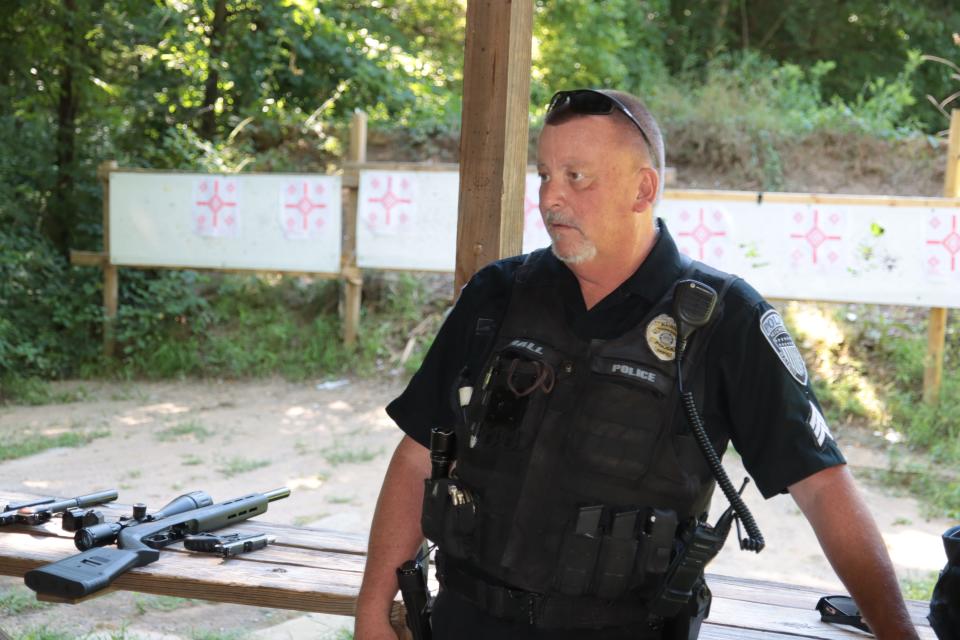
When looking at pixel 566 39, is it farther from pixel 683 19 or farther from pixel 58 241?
pixel 58 241

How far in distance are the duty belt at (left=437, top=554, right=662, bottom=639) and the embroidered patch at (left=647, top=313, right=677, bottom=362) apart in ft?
1.50

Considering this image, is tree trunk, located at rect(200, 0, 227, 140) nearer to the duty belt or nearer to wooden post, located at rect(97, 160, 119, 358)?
wooden post, located at rect(97, 160, 119, 358)

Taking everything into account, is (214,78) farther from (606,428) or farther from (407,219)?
(606,428)

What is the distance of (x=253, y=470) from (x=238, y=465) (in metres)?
0.10

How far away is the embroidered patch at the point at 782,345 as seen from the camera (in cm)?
181

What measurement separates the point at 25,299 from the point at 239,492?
198 inches

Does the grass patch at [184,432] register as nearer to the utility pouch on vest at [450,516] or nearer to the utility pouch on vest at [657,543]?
the utility pouch on vest at [450,516]

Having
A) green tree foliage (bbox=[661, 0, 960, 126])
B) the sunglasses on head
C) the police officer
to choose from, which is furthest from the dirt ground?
green tree foliage (bbox=[661, 0, 960, 126])

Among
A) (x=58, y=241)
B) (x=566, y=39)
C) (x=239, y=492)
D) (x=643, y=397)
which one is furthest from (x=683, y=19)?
(x=643, y=397)

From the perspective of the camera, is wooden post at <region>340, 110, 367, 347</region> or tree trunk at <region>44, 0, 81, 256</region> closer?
wooden post at <region>340, 110, 367, 347</region>

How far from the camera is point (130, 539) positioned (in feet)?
8.45

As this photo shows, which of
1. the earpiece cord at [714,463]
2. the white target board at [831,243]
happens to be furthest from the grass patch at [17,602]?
the white target board at [831,243]

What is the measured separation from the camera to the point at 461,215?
2.68 m

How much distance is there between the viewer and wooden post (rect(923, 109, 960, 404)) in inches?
290
